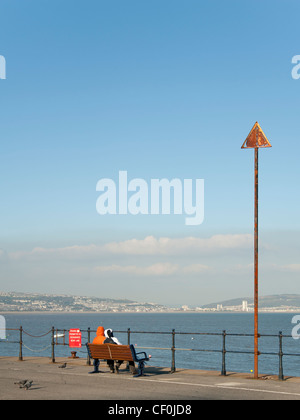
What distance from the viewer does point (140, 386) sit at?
555 inches

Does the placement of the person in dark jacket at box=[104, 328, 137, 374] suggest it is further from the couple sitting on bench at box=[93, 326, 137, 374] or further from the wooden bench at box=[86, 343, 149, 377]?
the wooden bench at box=[86, 343, 149, 377]

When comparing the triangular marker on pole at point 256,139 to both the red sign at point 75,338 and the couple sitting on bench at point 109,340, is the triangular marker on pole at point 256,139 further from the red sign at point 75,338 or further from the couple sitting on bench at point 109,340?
the red sign at point 75,338

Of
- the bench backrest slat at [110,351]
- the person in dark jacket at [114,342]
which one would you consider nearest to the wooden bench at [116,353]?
the bench backrest slat at [110,351]

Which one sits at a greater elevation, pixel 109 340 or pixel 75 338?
pixel 109 340

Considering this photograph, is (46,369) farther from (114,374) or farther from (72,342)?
(72,342)

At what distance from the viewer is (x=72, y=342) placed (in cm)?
2283

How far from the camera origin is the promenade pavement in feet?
40.7

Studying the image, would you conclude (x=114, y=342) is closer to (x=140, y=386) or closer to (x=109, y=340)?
(x=109, y=340)

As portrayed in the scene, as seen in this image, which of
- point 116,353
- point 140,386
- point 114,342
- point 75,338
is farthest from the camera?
point 75,338

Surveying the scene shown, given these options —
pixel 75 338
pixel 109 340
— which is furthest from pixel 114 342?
pixel 75 338

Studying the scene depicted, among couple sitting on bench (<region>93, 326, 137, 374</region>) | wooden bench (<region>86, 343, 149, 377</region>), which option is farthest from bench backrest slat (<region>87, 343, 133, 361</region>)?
couple sitting on bench (<region>93, 326, 137, 374</region>)
